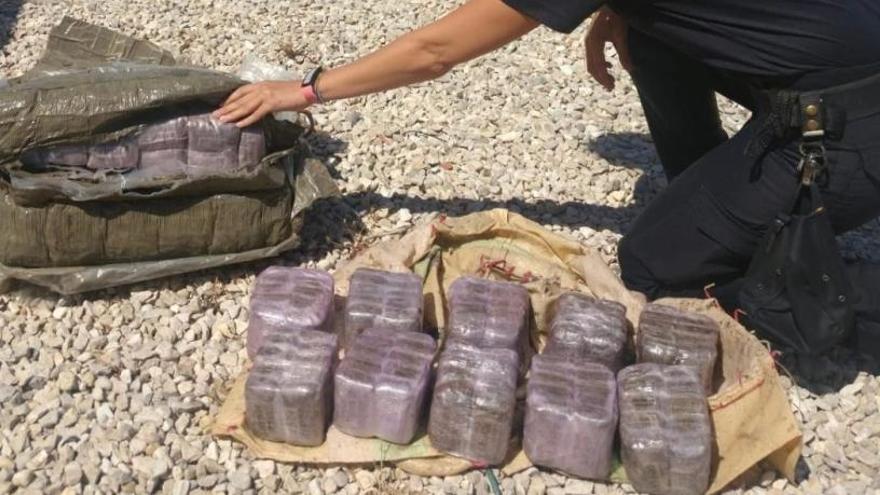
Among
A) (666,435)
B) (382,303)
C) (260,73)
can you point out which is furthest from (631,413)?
(260,73)

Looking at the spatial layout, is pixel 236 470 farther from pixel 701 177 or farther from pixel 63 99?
pixel 701 177

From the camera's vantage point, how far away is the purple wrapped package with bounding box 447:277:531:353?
2.88 meters

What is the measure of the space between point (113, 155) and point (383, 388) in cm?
130

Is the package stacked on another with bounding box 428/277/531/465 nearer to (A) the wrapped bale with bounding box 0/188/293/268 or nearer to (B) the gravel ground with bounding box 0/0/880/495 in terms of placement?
(B) the gravel ground with bounding box 0/0/880/495

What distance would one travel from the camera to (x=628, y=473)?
2.66 metres

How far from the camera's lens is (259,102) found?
3230mm

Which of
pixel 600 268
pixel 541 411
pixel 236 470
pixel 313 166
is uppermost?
pixel 313 166

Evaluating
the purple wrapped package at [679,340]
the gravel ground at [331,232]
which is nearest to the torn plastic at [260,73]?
the gravel ground at [331,232]

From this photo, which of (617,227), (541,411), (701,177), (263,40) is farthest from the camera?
(263,40)

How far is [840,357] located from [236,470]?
1987 mm

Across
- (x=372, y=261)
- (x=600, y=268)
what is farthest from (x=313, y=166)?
(x=600, y=268)

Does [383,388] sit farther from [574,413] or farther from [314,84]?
[314,84]

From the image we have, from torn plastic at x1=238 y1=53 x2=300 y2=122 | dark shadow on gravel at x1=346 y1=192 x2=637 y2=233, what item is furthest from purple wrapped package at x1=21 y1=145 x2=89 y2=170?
dark shadow on gravel at x1=346 y1=192 x2=637 y2=233

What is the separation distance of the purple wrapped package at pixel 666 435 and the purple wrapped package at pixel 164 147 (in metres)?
1.65
